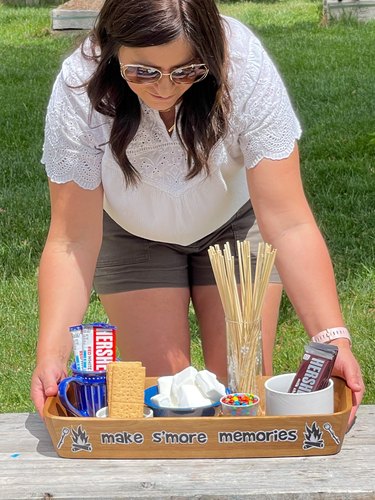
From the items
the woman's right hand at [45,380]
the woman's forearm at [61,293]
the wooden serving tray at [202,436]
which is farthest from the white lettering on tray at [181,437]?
the woman's forearm at [61,293]

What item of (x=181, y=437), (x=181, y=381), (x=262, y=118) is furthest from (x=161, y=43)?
(x=181, y=437)

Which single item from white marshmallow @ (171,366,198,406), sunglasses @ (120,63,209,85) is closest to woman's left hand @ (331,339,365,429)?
white marshmallow @ (171,366,198,406)

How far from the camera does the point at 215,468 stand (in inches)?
81.4

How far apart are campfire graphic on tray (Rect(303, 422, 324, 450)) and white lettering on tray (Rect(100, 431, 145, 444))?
33cm

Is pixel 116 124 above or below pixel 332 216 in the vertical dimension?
above

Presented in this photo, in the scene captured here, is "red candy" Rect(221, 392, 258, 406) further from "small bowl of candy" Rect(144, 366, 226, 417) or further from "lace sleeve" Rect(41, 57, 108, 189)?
"lace sleeve" Rect(41, 57, 108, 189)

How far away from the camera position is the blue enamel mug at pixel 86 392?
222cm

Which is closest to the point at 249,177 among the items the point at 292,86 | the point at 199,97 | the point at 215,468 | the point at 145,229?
the point at 199,97

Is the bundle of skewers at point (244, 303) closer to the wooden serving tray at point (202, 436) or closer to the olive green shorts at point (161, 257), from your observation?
the wooden serving tray at point (202, 436)

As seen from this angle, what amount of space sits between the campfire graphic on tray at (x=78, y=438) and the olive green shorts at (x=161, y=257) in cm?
97

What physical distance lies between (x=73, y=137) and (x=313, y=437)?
38.8 inches

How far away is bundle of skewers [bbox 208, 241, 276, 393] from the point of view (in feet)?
7.32

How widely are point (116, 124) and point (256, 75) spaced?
1.20 ft

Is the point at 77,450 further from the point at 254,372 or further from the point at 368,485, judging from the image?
the point at 368,485
